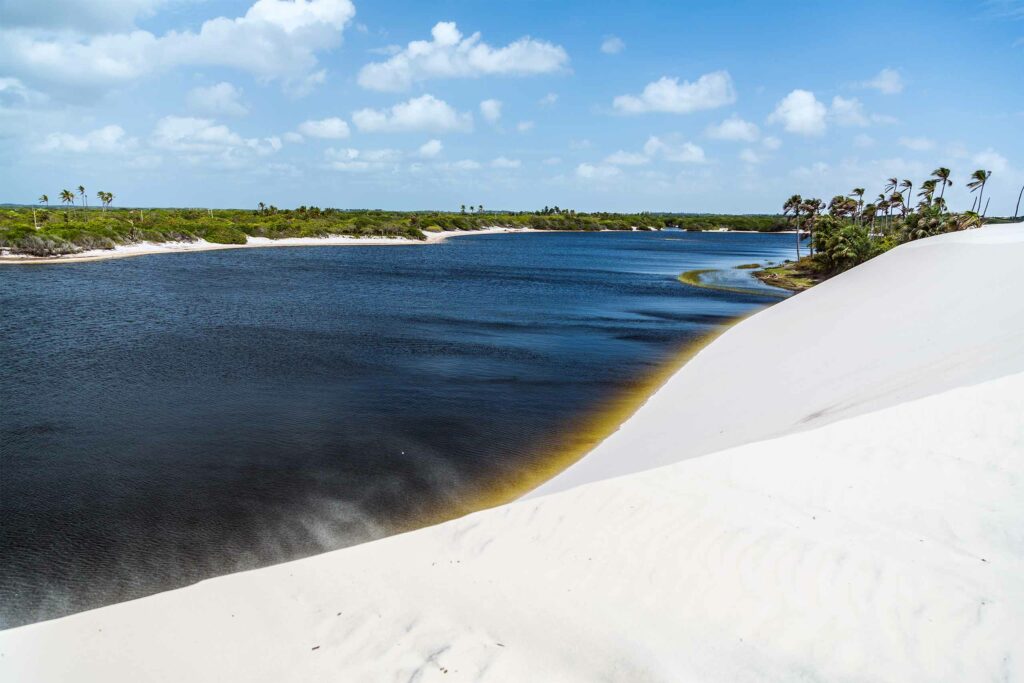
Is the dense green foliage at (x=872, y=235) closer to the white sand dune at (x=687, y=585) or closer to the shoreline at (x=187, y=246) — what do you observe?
the white sand dune at (x=687, y=585)

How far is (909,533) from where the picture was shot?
8570 mm

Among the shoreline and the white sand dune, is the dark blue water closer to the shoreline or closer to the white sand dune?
the white sand dune

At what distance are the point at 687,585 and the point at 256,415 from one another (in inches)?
550

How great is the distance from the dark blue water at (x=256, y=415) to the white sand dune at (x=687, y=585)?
80.2 inches

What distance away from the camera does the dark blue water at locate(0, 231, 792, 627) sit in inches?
438

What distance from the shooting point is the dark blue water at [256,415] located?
11125 millimetres

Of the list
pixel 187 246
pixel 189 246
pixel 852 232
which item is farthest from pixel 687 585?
pixel 189 246

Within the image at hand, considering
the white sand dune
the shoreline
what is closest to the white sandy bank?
the shoreline

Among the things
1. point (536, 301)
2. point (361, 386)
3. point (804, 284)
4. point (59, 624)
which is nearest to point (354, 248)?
point (536, 301)

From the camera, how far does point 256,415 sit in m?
17.9

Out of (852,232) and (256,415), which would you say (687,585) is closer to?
(256,415)

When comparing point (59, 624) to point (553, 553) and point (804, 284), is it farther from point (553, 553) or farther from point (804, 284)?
point (804, 284)

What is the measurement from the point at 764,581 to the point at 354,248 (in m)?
102

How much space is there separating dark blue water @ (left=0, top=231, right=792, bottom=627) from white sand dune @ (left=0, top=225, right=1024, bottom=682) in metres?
2.04
